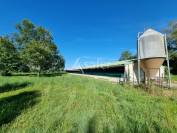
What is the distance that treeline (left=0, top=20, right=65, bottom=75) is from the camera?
25.0 m

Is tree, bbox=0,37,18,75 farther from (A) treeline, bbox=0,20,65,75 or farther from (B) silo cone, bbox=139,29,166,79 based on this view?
(B) silo cone, bbox=139,29,166,79

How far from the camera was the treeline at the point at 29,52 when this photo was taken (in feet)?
82.1

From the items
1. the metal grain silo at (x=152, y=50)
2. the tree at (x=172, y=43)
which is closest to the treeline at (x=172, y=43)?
the tree at (x=172, y=43)

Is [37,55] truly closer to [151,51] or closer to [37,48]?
[37,48]

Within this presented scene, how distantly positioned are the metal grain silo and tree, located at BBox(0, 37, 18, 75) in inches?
890

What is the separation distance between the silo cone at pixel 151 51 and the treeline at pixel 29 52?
17.6 m

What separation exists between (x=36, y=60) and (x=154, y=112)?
2303 centimetres

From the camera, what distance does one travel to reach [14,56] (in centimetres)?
2736

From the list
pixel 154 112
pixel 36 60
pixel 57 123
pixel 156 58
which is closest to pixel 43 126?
pixel 57 123

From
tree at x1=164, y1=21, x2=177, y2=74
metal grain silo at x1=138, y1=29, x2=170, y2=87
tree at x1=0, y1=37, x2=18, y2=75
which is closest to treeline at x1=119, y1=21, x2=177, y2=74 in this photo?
tree at x1=164, y1=21, x2=177, y2=74

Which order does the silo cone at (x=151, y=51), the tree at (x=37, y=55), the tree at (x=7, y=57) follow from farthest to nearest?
1. the tree at (x=7, y=57)
2. the tree at (x=37, y=55)
3. the silo cone at (x=151, y=51)

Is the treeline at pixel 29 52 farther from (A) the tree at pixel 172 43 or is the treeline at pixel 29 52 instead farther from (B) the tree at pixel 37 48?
(A) the tree at pixel 172 43

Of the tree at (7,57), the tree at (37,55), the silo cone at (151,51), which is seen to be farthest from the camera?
the tree at (7,57)

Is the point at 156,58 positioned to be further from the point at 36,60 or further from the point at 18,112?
the point at 36,60
